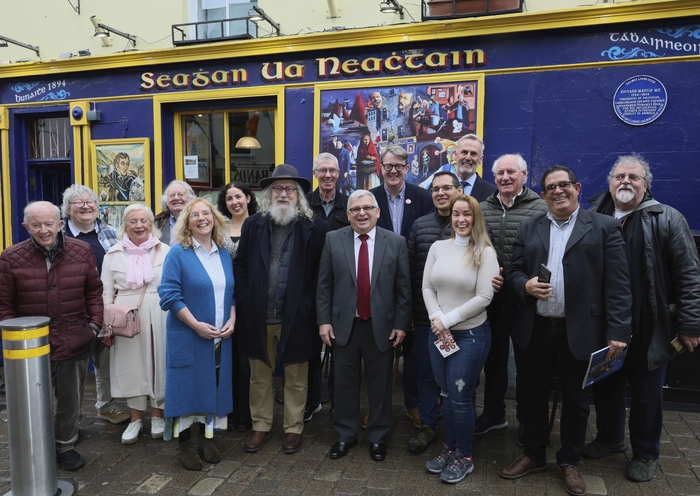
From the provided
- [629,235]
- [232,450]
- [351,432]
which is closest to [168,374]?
[232,450]

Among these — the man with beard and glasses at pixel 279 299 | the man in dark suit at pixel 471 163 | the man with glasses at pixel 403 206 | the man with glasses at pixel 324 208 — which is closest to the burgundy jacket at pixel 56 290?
the man with beard and glasses at pixel 279 299

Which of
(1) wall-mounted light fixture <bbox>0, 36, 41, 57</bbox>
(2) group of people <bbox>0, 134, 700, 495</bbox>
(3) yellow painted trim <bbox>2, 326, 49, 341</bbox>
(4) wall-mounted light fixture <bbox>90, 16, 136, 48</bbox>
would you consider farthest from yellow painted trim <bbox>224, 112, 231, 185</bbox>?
(3) yellow painted trim <bbox>2, 326, 49, 341</bbox>

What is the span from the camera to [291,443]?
3.90 m

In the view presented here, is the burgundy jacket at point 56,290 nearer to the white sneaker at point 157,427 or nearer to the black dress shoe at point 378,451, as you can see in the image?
the white sneaker at point 157,427

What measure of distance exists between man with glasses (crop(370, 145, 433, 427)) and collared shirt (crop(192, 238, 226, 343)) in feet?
4.69

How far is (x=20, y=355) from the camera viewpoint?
3.15 meters

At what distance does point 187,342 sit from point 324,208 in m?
1.76

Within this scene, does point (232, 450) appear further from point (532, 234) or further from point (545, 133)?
point (545, 133)

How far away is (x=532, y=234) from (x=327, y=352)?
234cm

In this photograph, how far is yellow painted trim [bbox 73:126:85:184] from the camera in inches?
320

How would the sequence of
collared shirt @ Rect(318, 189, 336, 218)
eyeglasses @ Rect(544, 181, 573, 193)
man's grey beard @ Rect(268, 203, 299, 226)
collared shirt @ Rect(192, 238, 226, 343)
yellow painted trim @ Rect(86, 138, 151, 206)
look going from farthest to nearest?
1. yellow painted trim @ Rect(86, 138, 151, 206)
2. collared shirt @ Rect(318, 189, 336, 218)
3. man's grey beard @ Rect(268, 203, 299, 226)
4. collared shirt @ Rect(192, 238, 226, 343)
5. eyeglasses @ Rect(544, 181, 573, 193)

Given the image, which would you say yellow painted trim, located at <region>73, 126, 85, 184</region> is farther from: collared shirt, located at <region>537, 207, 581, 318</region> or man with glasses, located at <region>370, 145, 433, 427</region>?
collared shirt, located at <region>537, 207, 581, 318</region>

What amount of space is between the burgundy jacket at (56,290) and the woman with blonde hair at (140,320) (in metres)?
0.31

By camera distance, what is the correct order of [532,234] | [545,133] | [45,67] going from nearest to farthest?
[532,234] < [545,133] < [45,67]
